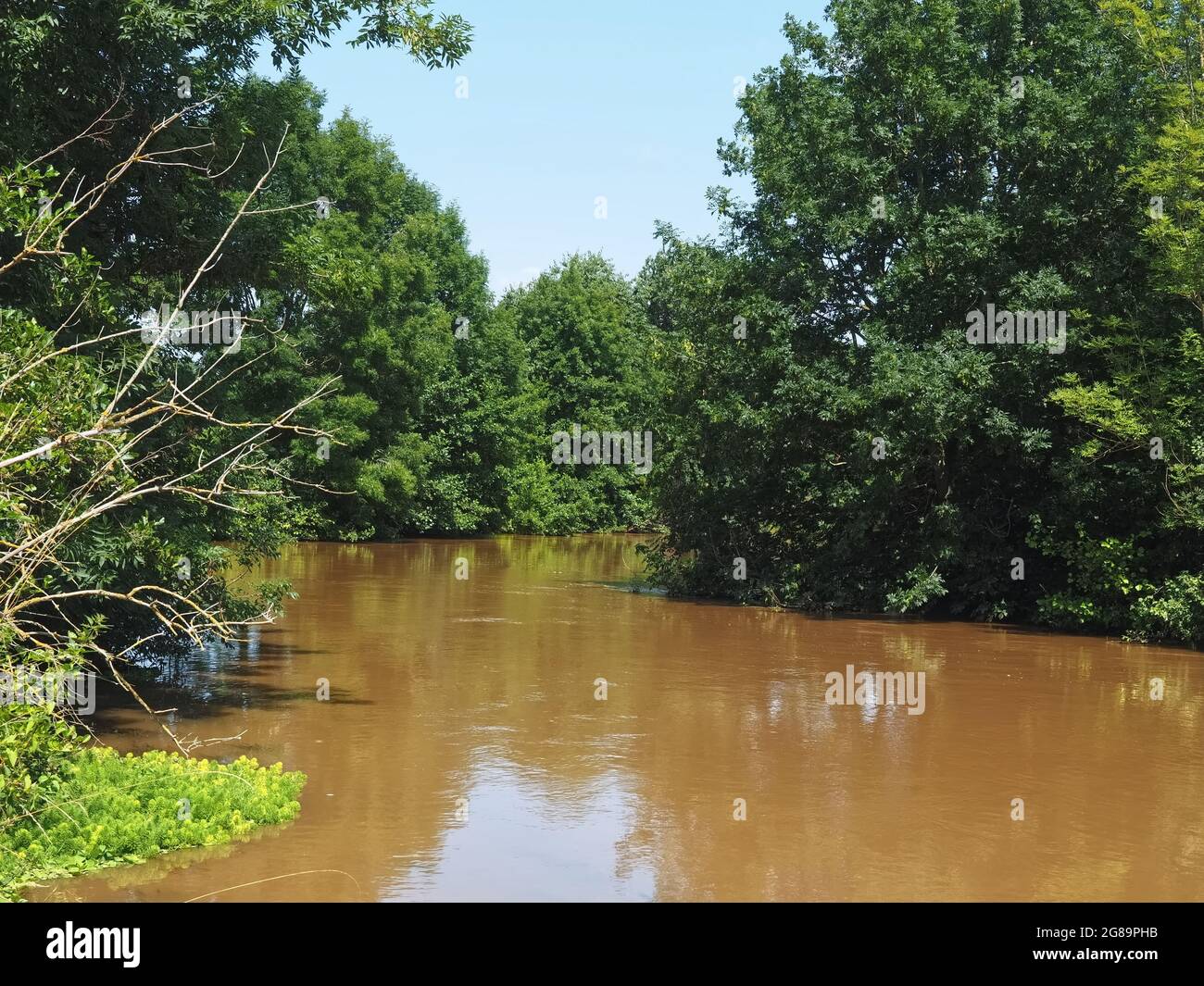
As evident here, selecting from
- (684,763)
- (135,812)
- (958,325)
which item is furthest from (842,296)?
(135,812)

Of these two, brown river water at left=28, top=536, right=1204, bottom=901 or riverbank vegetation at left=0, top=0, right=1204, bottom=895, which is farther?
riverbank vegetation at left=0, top=0, right=1204, bottom=895

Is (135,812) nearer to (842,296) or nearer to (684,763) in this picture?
(684,763)

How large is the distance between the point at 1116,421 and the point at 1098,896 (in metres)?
13.4

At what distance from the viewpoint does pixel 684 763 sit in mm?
11867

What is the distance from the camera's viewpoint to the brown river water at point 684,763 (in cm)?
840

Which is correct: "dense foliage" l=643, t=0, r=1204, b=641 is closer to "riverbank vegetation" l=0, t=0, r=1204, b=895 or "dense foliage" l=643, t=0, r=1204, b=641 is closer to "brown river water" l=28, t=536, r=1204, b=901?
"riverbank vegetation" l=0, t=0, r=1204, b=895

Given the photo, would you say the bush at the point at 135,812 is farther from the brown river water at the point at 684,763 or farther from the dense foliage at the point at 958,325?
the dense foliage at the point at 958,325

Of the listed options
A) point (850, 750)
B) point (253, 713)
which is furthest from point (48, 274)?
point (850, 750)

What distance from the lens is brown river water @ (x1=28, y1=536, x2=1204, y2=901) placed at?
840 cm

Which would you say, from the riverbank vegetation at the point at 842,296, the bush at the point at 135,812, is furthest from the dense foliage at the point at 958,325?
the bush at the point at 135,812

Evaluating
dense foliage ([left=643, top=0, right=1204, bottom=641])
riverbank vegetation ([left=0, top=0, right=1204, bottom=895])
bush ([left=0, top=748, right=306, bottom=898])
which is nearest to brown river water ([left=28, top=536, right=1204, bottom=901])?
bush ([left=0, top=748, right=306, bottom=898])

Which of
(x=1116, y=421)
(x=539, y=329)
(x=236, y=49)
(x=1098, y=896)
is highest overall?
(x=539, y=329)
